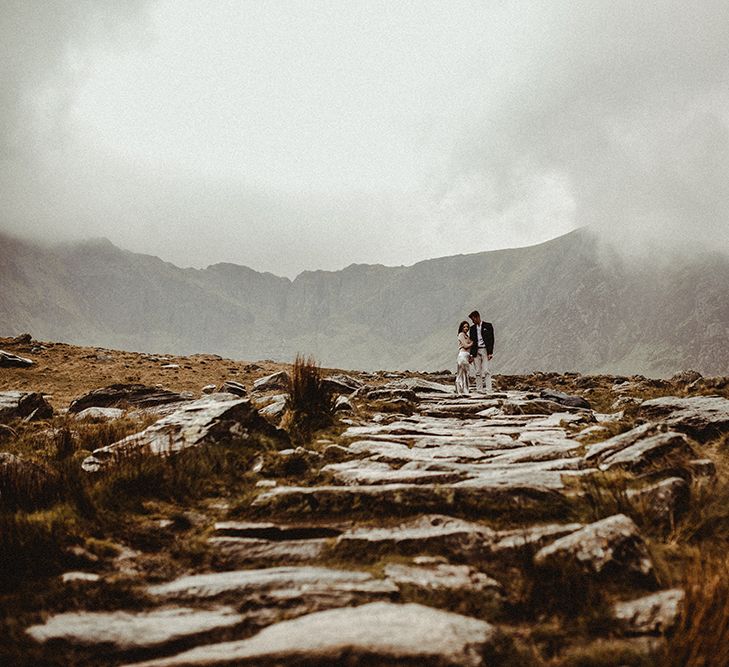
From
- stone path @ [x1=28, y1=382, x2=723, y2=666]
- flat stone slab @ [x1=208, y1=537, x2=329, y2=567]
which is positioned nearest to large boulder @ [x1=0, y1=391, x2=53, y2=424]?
stone path @ [x1=28, y1=382, x2=723, y2=666]

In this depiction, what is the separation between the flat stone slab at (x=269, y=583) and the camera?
321 centimetres

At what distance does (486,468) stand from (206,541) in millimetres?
3198

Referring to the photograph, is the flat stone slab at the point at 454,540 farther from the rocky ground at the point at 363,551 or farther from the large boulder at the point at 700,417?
the large boulder at the point at 700,417

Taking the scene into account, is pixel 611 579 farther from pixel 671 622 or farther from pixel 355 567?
pixel 355 567

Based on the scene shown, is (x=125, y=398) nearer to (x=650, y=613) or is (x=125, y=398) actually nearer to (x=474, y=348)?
(x=474, y=348)

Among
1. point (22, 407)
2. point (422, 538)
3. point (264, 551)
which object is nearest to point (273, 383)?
point (22, 407)

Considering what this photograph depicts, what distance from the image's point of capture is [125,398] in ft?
46.6

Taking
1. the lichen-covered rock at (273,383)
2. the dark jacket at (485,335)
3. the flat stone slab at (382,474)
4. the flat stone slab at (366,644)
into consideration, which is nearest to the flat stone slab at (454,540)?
the flat stone slab at (366,644)

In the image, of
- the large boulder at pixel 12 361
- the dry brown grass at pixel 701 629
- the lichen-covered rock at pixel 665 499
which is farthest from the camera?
the large boulder at pixel 12 361

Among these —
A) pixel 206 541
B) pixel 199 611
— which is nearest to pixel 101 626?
pixel 199 611

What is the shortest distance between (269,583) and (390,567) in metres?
0.90

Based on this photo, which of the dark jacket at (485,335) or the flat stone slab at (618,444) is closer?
the flat stone slab at (618,444)

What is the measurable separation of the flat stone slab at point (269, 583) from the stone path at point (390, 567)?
0.01 meters

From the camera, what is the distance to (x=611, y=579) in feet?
10.2
